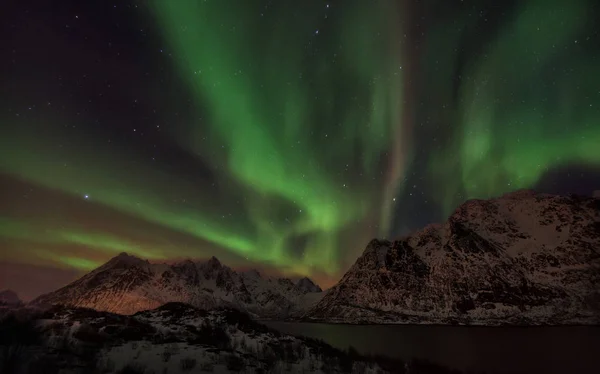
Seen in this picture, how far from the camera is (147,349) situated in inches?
798

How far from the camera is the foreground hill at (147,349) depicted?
14953mm

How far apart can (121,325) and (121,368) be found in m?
12.4

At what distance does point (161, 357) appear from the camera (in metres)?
18.9

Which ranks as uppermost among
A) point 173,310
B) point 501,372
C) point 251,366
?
point 173,310

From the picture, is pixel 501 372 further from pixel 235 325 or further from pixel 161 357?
pixel 161 357

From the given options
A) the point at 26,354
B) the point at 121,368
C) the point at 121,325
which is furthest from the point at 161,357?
the point at 121,325

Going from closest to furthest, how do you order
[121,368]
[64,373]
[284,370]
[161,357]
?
[64,373] → [121,368] → [161,357] → [284,370]

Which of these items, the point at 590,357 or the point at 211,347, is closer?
the point at 211,347

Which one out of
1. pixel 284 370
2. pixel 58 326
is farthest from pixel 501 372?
pixel 58 326

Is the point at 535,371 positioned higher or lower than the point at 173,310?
lower

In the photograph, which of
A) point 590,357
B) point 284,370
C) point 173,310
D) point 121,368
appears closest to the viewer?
point 121,368

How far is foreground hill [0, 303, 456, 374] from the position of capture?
14953 millimetres

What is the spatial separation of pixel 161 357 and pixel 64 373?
19.4 feet

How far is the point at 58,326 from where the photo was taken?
80.2 ft
